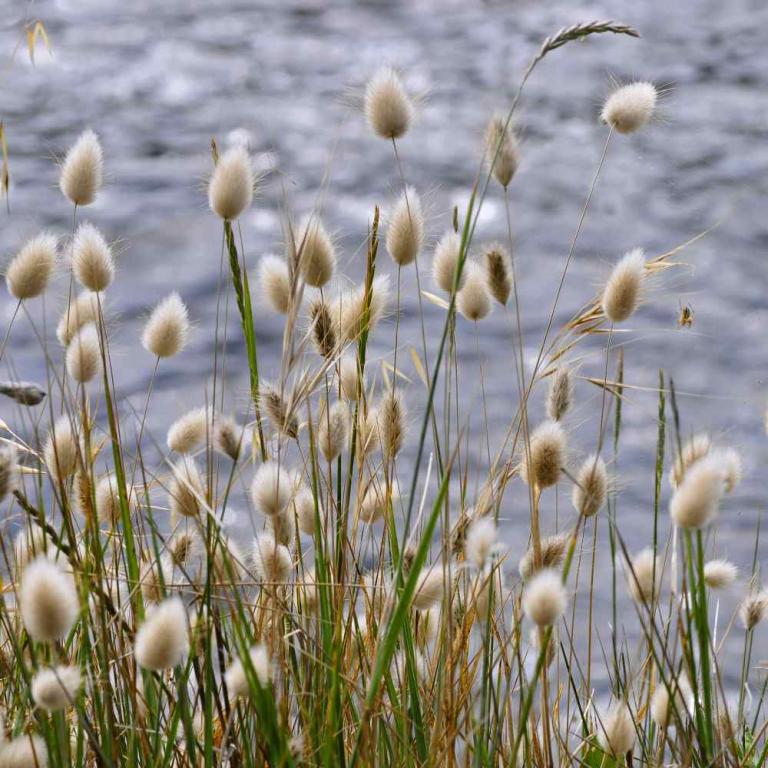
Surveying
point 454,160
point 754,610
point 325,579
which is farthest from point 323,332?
point 454,160

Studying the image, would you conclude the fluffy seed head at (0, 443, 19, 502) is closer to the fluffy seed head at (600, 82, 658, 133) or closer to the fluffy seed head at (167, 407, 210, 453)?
the fluffy seed head at (167, 407, 210, 453)

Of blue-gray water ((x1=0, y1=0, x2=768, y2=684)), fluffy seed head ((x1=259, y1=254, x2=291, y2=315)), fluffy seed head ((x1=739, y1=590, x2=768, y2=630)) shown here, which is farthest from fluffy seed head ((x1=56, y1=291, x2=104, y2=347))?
blue-gray water ((x1=0, y1=0, x2=768, y2=684))

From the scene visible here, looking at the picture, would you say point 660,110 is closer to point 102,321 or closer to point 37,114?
point 102,321

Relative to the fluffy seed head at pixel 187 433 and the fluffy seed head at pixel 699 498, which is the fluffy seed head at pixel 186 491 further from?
the fluffy seed head at pixel 699 498

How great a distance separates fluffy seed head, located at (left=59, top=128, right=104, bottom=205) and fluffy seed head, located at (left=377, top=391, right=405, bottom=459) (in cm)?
40

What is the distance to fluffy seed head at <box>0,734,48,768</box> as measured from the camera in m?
0.95

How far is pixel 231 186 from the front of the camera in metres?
1.12

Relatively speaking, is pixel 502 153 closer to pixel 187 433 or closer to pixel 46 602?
pixel 187 433

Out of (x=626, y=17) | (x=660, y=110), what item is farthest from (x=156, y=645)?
(x=626, y=17)

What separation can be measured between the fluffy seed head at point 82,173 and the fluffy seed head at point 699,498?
79 centimetres

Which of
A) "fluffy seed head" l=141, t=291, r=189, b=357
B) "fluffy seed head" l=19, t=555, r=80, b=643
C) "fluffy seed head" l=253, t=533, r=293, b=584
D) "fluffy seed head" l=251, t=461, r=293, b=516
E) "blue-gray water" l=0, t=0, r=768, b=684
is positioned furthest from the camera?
"blue-gray water" l=0, t=0, r=768, b=684

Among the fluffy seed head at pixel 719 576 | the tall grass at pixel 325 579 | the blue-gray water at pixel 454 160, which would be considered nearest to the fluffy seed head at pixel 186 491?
the tall grass at pixel 325 579

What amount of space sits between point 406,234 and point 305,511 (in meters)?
0.35

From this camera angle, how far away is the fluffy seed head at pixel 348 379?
136 cm
